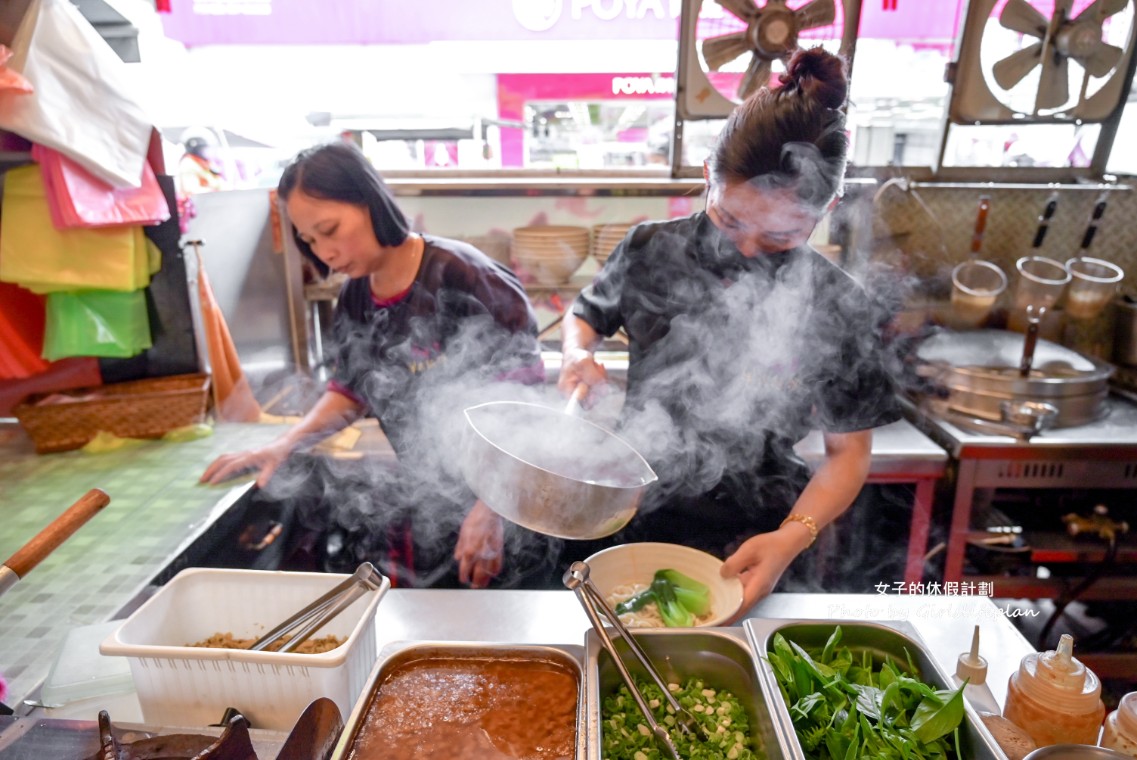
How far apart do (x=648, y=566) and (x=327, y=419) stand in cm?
147

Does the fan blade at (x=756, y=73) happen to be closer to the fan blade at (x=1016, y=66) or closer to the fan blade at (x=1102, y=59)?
the fan blade at (x=1016, y=66)

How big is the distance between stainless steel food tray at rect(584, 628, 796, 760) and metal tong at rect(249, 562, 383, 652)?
0.49m

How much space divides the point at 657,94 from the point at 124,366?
4.56m

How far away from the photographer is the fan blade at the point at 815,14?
11.6ft

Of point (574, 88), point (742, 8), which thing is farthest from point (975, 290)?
point (574, 88)

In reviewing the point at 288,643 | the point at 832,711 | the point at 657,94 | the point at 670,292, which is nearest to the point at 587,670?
the point at 832,711

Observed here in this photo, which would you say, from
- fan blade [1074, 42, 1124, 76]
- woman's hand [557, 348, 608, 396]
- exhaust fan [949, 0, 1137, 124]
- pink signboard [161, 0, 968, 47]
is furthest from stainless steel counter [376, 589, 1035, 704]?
pink signboard [161, 0, 968, 47]

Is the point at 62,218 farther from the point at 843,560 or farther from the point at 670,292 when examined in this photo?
the point at 843,560

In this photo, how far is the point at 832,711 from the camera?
1.35 metres

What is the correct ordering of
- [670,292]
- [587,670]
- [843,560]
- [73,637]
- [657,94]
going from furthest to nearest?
[657,94] < [843,560] < [670,292] < [73,637] < [587,670]

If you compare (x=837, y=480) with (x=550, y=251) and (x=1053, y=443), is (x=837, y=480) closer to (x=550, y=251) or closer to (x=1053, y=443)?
(x=1053, y=443)

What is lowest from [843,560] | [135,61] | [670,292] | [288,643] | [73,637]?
[843,560]

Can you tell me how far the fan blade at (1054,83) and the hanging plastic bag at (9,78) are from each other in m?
4.75

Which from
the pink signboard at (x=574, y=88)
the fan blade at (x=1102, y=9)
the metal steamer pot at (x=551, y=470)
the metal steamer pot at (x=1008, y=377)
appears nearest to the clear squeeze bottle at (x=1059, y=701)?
the metal steamer pot at (x=551, y=470)
